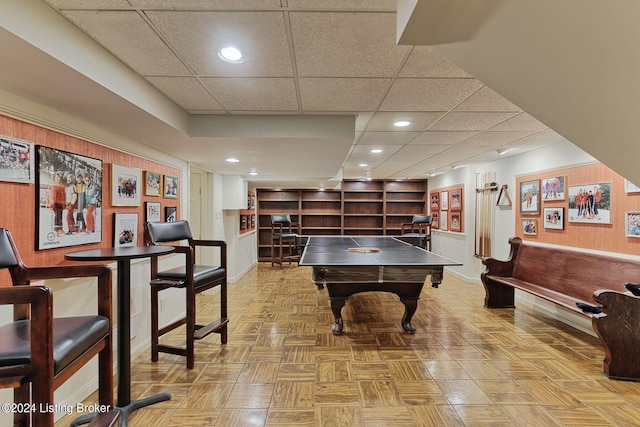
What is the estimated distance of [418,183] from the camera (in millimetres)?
9070

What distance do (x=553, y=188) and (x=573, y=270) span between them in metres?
1.13

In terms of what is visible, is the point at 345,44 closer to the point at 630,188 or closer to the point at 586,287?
the point at 630,188

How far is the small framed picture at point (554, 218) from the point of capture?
3.91 m

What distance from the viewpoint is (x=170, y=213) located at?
360 centimetres

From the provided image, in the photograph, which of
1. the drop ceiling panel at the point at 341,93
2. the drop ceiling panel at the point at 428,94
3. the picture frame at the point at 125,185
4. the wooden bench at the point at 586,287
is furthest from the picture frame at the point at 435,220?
the picture frame at the point at 125,185

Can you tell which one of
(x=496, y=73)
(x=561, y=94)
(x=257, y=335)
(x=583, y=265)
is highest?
(x=496, y=73)

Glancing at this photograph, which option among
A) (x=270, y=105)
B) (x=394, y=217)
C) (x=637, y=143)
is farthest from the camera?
(x=394, y=217)

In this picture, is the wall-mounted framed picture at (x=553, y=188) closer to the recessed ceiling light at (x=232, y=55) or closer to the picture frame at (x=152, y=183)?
the recessed ceiling light at (x=232, y=55)

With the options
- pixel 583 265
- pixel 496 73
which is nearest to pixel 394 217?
pixel 583 265

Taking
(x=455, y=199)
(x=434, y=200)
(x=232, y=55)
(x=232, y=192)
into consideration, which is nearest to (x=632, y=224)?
(x=455, y=199)

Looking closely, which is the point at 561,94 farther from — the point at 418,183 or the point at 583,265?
the point at 418,183

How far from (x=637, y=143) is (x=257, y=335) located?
3240mm

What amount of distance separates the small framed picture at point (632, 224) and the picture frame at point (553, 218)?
0.82 m

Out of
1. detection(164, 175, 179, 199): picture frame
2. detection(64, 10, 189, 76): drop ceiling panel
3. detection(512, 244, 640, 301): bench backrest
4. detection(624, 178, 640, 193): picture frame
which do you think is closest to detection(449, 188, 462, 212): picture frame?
detection(512, 244, 640, 301): bench backrest
